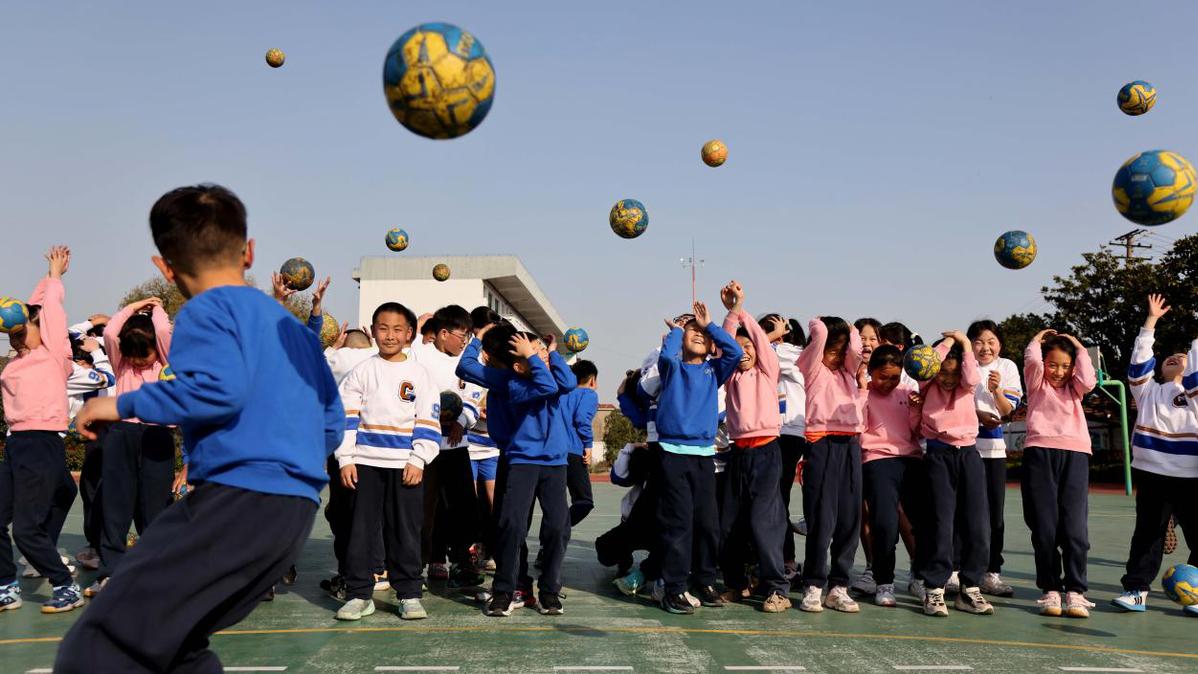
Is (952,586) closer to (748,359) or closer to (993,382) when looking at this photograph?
(993,382)

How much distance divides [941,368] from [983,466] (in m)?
0.78

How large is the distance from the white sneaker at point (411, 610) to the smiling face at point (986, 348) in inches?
176

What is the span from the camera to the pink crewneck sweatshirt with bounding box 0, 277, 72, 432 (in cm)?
667

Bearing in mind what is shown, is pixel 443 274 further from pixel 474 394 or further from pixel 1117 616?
pixel 1117 616

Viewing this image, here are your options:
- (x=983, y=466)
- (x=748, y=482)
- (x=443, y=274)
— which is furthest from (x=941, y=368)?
(x=443, y=274)

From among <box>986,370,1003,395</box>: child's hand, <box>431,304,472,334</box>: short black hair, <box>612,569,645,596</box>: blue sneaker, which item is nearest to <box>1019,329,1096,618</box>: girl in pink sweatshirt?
<box>986,370,1003,395</box>: child's hand

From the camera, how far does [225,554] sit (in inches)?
108

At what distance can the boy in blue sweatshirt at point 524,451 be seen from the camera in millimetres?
6555

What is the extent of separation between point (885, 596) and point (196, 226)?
225 inches

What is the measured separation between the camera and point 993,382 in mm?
7344

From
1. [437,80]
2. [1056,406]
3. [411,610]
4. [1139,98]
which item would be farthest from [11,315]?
[1139,98]

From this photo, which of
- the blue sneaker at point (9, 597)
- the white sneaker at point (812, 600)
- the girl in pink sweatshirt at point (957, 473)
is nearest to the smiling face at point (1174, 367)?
the girl in pink sweatshirt at point (957, 473)

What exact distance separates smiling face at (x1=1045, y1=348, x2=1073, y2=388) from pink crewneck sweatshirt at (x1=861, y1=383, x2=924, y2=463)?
956 millimetres

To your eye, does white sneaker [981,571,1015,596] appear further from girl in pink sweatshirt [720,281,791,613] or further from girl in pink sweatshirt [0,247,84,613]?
girl in pink sweatshirt [0,247,84,613]
